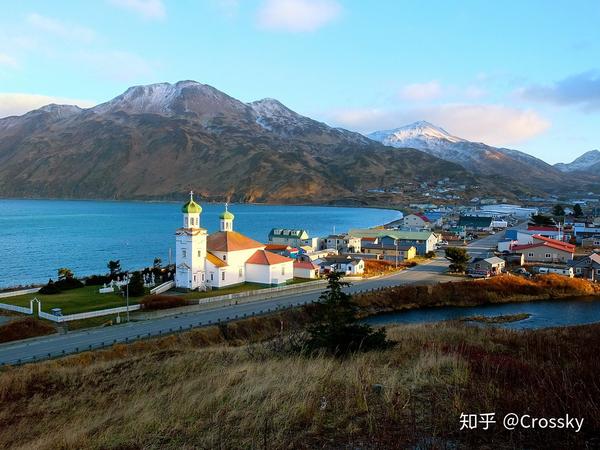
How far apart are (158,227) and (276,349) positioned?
337 ft

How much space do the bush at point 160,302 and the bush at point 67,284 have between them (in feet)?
32.9

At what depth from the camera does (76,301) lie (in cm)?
3231

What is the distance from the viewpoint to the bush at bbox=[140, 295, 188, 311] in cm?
2950

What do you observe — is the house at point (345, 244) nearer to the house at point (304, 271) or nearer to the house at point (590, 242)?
the house at point (304, 271)

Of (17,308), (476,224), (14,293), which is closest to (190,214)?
(17,308)

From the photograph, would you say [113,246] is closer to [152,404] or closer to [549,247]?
[549,247]

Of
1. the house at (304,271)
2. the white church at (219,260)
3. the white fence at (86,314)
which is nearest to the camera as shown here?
the white fence at (86,314)

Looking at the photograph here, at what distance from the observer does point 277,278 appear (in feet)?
128

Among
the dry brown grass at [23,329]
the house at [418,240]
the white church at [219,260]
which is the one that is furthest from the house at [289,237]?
the dry brown grass at [23,329]

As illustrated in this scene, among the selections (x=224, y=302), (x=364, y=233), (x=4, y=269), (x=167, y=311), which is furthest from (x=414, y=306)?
(x=4, y=269)

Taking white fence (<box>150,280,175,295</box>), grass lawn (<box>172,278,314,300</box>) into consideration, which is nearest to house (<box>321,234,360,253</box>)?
grass lawn (<box>172,278,314,300</box>)

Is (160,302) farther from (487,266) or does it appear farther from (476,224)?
(476,224)

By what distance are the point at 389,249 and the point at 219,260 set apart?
1061 inches

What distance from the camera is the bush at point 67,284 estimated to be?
37059 millimetres
